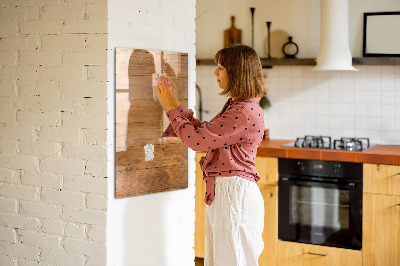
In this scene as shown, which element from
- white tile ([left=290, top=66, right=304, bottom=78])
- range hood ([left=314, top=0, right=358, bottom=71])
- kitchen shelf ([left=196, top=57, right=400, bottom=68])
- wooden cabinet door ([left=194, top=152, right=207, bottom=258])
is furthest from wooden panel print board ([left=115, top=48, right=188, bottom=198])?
white tile ([left=290, top=66, right=304, bottom=78])

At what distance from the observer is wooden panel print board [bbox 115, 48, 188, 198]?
106 inches

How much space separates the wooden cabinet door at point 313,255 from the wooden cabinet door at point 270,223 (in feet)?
0.17

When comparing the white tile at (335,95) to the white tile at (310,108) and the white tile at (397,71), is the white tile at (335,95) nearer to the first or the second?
the white tile at (310,108)

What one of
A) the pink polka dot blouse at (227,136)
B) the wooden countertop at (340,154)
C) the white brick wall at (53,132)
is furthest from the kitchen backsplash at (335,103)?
the white brick wall at (53,132)

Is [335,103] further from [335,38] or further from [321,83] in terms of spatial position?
[335,38]

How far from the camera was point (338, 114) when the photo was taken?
4480mm

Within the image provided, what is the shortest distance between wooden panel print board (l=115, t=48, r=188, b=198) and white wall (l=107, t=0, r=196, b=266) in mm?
35

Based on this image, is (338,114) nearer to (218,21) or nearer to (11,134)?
(218,21)

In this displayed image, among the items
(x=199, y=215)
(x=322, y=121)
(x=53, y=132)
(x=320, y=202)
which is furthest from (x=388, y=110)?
(x=53, y=132)

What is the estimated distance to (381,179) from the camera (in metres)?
3.71

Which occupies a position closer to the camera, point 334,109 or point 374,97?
point 374,97

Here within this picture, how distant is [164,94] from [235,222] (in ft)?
2.35

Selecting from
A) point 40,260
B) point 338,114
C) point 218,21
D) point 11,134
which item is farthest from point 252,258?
point 218,21

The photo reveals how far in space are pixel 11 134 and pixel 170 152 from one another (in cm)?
84
